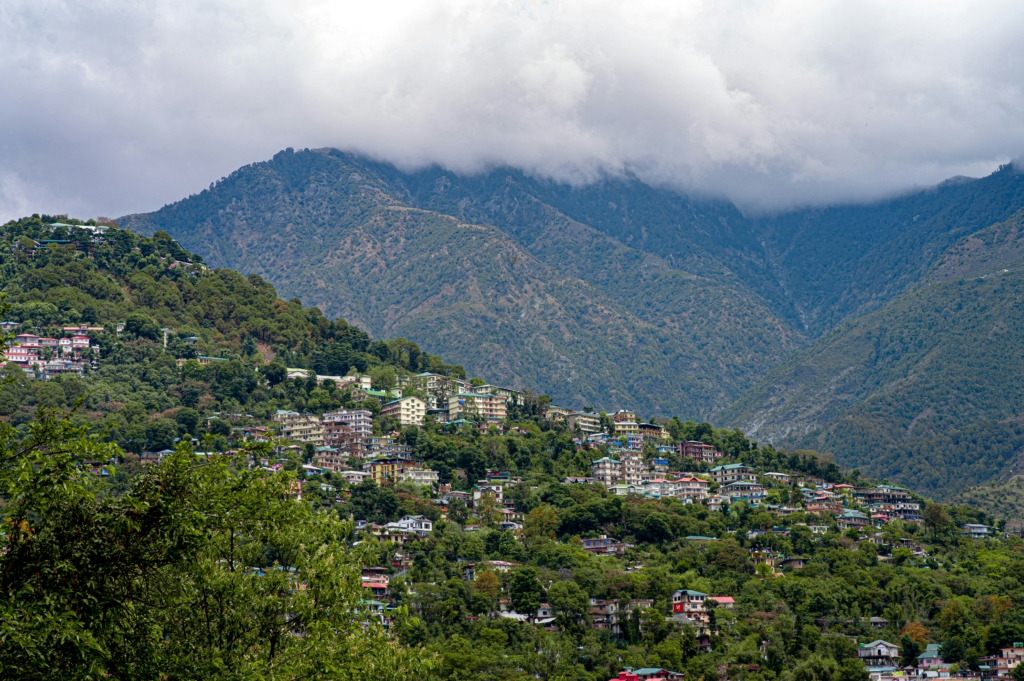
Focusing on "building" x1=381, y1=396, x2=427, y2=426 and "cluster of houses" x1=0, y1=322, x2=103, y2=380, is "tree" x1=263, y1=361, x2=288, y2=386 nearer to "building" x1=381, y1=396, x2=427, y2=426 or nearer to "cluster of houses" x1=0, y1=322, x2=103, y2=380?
"building" x1=381, y1=396, x2=427, y2=426

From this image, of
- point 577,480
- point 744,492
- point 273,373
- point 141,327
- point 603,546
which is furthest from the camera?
point 273,373

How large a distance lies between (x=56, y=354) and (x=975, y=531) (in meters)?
81.9

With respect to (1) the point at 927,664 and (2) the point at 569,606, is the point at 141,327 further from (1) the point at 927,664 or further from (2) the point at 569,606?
(1) the point at 927,664

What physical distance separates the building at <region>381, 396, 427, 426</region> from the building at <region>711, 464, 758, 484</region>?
28.1 metres

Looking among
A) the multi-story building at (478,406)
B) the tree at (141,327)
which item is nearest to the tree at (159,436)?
the tree at (141,327)

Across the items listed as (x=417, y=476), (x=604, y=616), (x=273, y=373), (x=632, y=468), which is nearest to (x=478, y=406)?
(x=632, y=468)

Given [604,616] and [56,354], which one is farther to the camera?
[56,354]

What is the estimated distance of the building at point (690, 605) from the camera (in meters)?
78.1

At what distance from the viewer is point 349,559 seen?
961 inches

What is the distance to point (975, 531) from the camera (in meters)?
112

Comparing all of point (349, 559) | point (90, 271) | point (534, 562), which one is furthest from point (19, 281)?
point (349, 559)

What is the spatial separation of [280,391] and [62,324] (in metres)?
20.9

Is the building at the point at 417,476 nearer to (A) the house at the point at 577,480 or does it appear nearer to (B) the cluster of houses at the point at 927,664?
(A) the house at the point at 577,480

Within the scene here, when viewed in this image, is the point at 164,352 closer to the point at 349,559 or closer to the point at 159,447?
the point at 159,447
